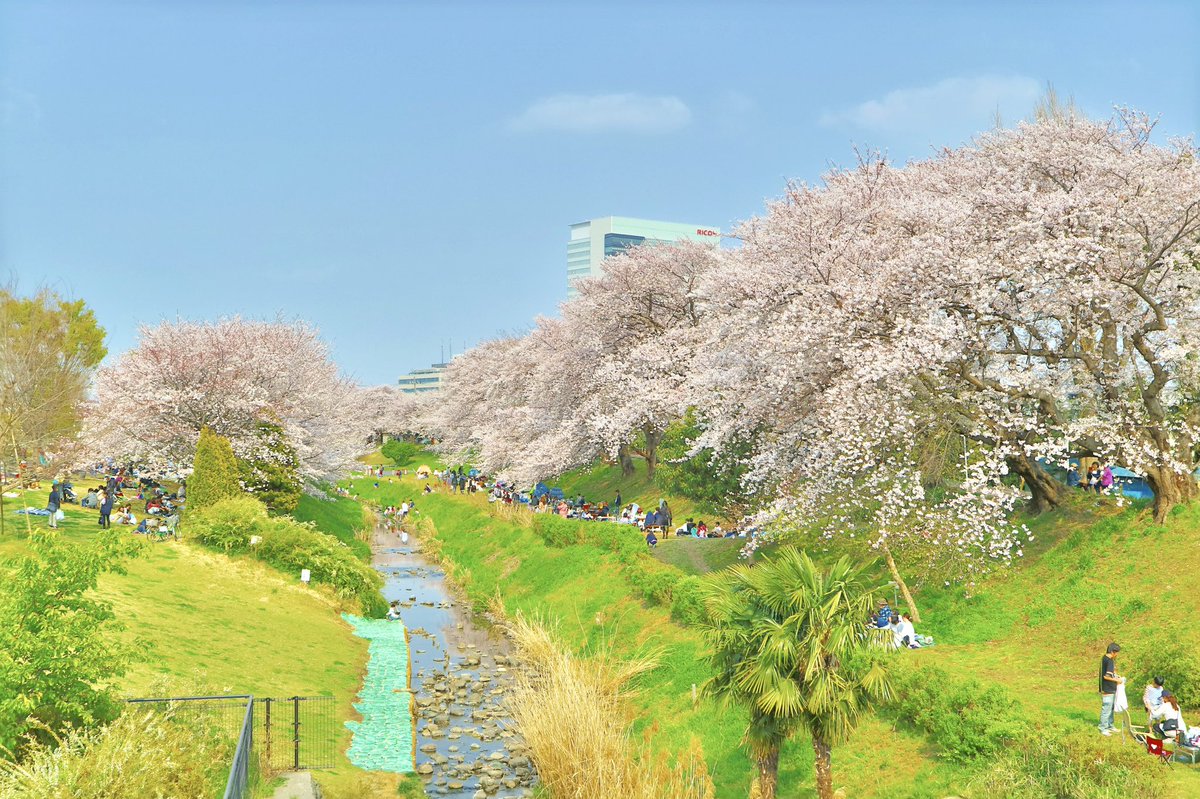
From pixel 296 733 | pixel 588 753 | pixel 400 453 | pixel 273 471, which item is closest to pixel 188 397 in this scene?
pixel 273 471

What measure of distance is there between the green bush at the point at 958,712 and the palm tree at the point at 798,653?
107 inches

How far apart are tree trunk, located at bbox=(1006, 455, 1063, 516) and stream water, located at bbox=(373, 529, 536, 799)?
16.8 meters

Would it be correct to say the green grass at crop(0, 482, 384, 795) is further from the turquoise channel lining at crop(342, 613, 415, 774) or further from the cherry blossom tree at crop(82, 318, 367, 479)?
the cherry blossom tree at crop(82, 318, 367, 479)

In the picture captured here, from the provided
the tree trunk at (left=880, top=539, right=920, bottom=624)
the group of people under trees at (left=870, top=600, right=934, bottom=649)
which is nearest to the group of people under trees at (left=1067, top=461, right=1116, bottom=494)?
the tree trunk at (left=880, top=539, right=920, bottom=624)

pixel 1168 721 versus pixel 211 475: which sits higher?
pixel 211 475

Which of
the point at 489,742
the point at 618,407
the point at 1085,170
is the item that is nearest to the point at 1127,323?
the point at 1085,170

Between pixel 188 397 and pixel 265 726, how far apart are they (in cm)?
2892

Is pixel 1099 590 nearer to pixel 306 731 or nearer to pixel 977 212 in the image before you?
pixel 977 212

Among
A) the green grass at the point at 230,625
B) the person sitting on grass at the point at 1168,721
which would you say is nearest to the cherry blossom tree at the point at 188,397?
Result: the green grass at the point at 230,625

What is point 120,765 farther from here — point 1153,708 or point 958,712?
point 1153,708

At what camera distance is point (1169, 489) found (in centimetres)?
2562

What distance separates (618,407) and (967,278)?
27.0 meters

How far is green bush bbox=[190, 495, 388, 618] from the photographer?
39.4 meters

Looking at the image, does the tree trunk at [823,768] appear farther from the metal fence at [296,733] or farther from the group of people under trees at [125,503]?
the group of people under trees at [125,503]
